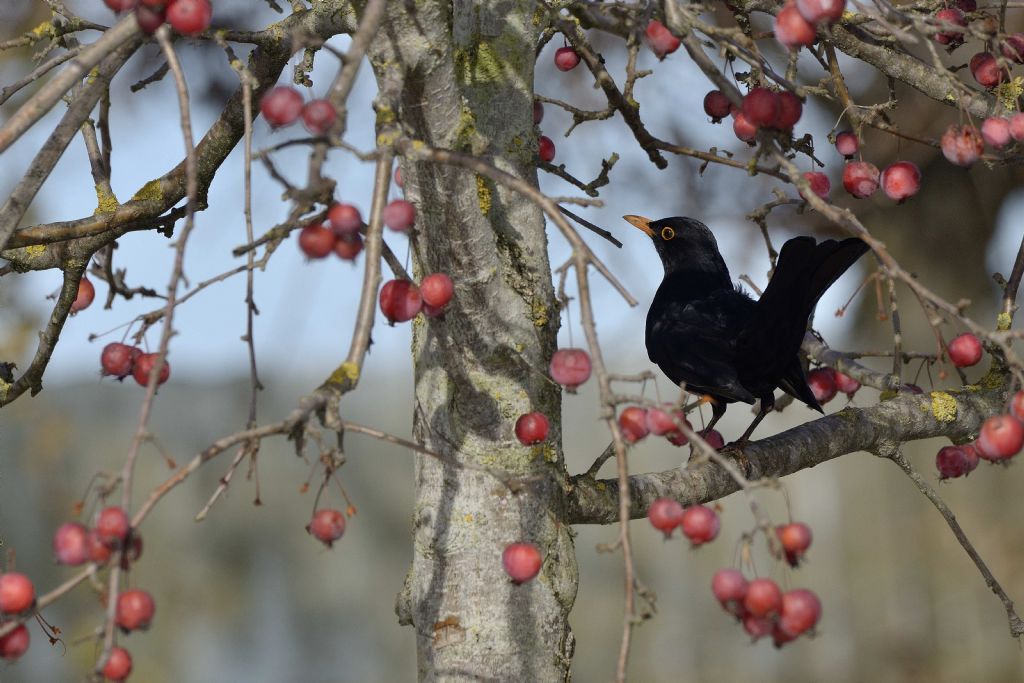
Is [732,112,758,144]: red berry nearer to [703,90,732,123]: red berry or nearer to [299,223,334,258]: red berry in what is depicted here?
[703,90,732,123]: red berry

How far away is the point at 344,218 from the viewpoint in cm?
115

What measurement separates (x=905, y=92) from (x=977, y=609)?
364 cm

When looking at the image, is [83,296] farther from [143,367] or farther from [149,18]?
[149,18]

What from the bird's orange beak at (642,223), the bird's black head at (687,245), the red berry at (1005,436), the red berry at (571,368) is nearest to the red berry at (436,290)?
the red berry at (571,368)

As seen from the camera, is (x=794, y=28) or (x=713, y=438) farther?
(x=713, y=438)

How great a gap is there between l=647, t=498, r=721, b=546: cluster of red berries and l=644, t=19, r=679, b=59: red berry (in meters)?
0.77

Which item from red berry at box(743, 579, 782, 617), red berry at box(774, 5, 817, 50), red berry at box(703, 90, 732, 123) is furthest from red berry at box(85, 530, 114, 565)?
red berry at box(703, 90, 732, 123)

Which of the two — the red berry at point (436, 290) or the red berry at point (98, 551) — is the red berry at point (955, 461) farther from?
the red berry at point (98, 551)

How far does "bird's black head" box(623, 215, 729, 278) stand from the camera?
3316mm

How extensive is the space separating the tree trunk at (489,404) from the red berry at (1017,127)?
0.80 m

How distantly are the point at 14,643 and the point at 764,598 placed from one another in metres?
0.83

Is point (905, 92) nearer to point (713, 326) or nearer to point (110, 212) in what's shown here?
point (713, 326)

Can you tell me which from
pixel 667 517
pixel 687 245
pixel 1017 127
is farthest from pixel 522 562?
pixel 687 245

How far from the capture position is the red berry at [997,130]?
165 centimetres
